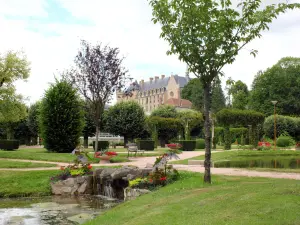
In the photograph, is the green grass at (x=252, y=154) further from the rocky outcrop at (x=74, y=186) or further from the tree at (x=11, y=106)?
the tree at (x=11, y=106)

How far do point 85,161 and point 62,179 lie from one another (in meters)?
1.15

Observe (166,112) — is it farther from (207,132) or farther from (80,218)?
(80,218)

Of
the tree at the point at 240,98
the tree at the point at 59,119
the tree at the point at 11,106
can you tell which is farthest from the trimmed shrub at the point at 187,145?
the tree at the point at 240,98

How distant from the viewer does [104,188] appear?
13.4 metres

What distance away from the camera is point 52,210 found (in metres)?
10.5

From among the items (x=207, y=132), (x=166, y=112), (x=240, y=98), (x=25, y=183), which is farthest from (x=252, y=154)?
(x=240, y=98)

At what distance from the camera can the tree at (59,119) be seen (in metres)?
25.4

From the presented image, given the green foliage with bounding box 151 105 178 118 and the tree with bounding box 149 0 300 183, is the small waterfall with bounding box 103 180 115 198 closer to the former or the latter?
the tree with bounding box 149 0 300 183

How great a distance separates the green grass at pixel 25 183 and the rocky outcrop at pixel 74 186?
0.34 m

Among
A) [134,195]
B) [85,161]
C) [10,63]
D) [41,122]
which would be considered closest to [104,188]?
[85,161]

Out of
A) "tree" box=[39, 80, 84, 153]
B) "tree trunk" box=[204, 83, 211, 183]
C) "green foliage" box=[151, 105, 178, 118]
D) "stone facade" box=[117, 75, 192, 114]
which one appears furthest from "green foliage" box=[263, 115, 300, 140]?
"stone facade" box=[117, 75, 192, 114]

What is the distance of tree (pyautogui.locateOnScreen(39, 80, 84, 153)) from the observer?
25.4 metres

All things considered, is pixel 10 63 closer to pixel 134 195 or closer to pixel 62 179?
pixel 62 179

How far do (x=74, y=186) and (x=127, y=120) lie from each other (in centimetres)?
3130
